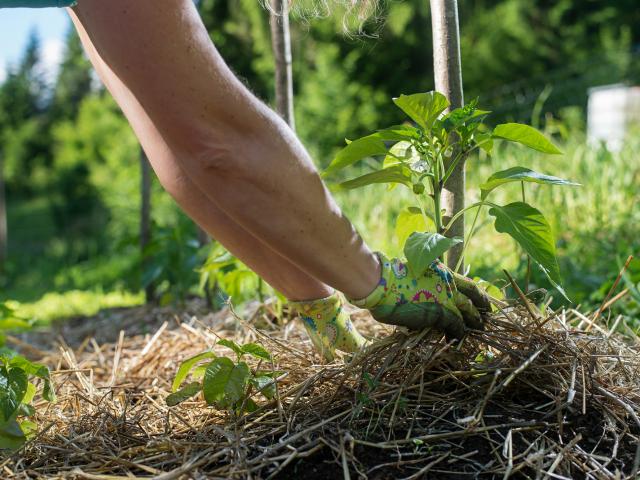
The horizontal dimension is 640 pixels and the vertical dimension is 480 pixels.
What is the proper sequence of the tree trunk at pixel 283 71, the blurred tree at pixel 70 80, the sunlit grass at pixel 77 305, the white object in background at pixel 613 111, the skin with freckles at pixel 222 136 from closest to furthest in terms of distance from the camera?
1. the skin with freckles at pixel 222 136
2. the tree trunk at pixel 283 71
3. the sunlit grass at pixel 77 305
4. the white object in background at pixel 613 111
5. the blurred tree at pixel 70 80

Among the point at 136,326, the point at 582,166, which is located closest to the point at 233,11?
the point at 582,166

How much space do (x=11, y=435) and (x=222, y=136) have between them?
723 millimetres

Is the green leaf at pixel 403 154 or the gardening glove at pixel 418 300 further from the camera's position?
the green leaf at pixel 403 154

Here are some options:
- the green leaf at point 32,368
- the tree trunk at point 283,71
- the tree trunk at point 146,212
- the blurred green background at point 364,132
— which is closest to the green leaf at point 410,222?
the blurred green background at point 364,132

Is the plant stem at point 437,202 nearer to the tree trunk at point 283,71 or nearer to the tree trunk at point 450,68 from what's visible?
the tree trunk at point 450,68

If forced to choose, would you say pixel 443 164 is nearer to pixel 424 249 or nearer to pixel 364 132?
pixel 424 249

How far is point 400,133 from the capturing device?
160 cm

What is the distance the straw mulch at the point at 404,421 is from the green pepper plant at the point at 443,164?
21 cm

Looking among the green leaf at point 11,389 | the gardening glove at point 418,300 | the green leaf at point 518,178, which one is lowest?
the green leaf at point 11,389

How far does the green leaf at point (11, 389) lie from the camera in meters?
1.44

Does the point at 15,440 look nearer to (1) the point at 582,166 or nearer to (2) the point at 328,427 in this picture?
(2) the point at 328,427

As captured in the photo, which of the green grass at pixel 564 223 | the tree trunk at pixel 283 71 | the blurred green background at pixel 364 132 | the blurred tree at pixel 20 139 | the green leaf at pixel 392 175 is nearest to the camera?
Result: the green leaf at pixel 392 175

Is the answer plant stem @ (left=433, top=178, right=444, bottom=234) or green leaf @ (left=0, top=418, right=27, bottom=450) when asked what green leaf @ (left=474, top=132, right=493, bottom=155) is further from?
green leaf @ (left=0, top=418, right=27, bottom=450)

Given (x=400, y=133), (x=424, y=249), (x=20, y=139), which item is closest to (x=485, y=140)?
(x=400, y=133)
